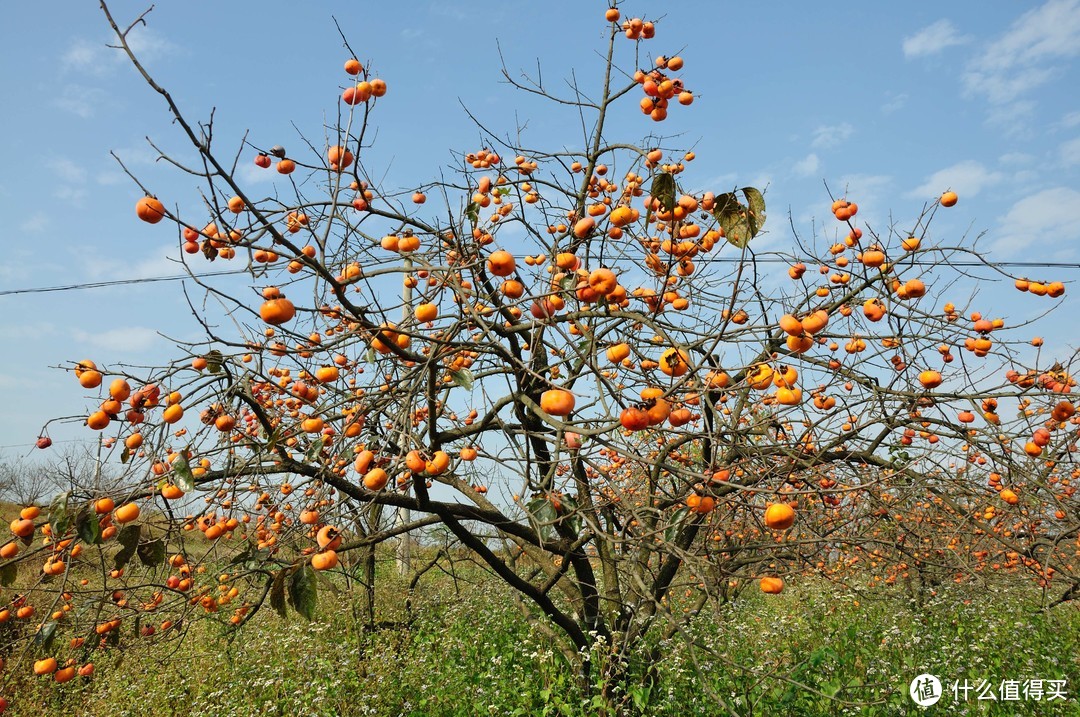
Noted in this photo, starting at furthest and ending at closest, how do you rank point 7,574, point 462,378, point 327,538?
1. point 7,574
2. point 462,378
3. point 327,538

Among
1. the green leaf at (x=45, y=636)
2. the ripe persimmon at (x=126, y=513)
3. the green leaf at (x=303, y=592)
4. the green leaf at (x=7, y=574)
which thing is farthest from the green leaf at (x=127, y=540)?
the green leaf at (x=303, y=592)

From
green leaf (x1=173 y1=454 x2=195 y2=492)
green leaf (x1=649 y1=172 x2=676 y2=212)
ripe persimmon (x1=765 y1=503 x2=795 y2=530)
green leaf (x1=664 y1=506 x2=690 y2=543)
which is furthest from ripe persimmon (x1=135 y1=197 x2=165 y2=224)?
green leaf (x1=664 y1=506 x2=690 y2=543)

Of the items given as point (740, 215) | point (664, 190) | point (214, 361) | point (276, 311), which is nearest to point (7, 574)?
point (214, 361)

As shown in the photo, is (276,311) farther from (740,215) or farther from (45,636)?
(45,636)

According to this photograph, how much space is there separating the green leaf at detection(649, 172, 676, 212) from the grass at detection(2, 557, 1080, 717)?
1.88 meters

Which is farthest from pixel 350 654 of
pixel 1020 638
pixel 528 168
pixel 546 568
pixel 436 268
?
pixel 1020 638

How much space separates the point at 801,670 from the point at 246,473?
128 inches

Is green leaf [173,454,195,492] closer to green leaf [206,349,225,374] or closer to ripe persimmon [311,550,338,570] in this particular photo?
green leaf [206,349,225,374]

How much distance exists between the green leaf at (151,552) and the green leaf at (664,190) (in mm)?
2132

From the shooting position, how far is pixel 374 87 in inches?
85.7

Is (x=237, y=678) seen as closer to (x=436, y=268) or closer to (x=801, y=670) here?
(x=801, y=670)

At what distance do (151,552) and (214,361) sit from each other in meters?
0.73

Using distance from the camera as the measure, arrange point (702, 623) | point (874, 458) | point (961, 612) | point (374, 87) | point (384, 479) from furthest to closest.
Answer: point (961, 612) < point (702, 623) < point (874, 458) < point (374, 87) < point (384, 479)

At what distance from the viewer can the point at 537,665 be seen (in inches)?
163
